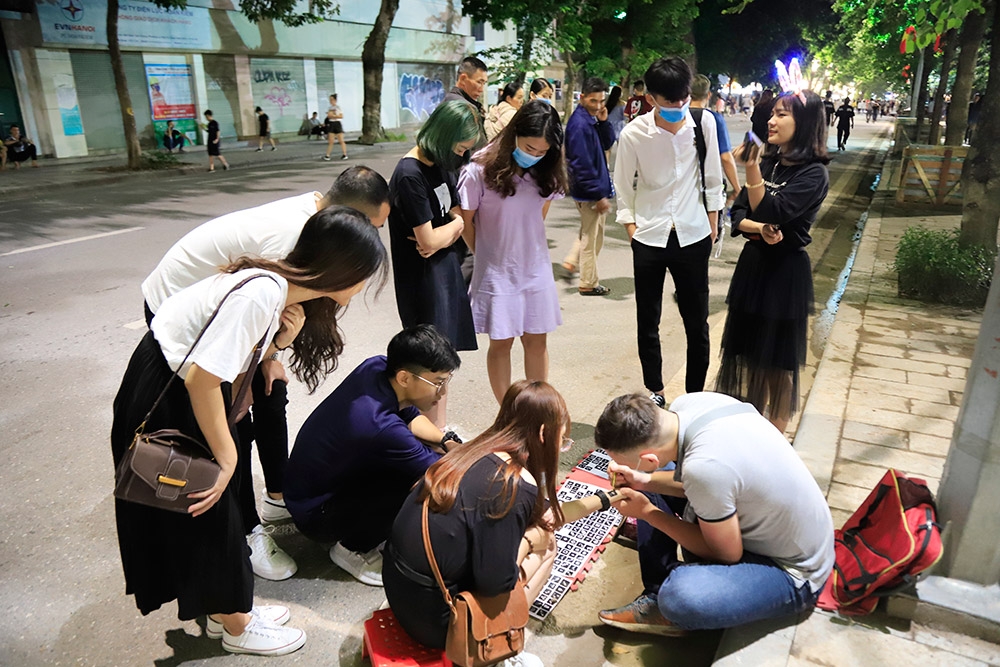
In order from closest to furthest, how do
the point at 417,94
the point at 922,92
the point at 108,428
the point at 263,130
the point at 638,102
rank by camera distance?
the point at 108,428 < the point at 638,102 < the point at 263,130 < the point at 922,92 < the point at 417,94

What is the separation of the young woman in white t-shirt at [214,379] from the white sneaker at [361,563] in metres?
0.62

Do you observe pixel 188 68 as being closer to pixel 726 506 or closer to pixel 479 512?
pixel 479 512

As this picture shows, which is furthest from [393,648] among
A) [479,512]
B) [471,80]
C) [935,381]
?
[471,80]

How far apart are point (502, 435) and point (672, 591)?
77 cm

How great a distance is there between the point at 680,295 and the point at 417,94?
966 inches

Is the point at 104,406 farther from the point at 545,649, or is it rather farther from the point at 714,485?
the point at 714,485

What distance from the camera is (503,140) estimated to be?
3248 millimetres

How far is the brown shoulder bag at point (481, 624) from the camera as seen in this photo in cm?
209

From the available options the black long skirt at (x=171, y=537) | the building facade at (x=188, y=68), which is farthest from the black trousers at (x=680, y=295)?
the building facade at (x=188, y=68)

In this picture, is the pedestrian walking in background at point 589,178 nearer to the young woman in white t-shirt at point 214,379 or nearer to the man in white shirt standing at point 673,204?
the man in white shirt standing at point 673,204

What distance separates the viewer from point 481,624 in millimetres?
2117

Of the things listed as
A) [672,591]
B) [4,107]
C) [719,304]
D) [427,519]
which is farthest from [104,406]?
[4,107]

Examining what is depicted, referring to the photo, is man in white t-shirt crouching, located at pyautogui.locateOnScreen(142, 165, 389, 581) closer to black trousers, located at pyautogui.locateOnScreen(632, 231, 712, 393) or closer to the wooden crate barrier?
black trousers, located at pyautogui.locateOnScreen(632, 231, 712, 393)

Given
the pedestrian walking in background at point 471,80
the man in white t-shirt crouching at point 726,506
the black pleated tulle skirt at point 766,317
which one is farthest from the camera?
the pedestrian walking in background at point 471,80
